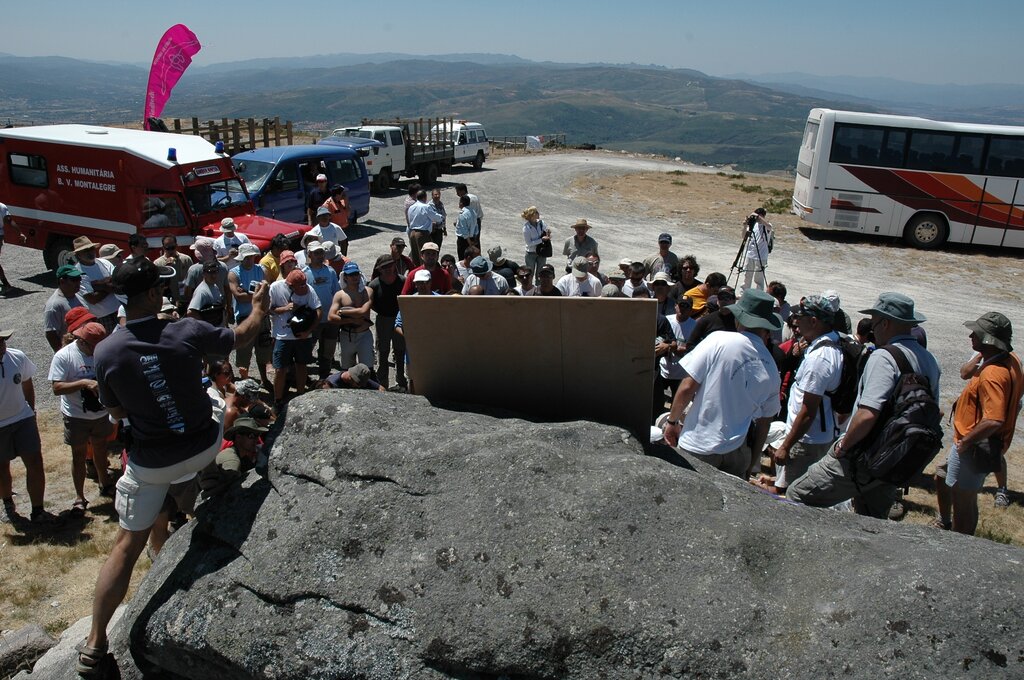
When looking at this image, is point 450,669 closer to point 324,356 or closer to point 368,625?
point 368,625

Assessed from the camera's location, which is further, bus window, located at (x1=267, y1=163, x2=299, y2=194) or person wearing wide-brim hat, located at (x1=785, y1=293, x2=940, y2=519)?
bus window, located at (x1=267, y1=163, x2=299, y2=194)

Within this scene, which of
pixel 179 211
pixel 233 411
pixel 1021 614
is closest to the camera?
pixel 1021 614

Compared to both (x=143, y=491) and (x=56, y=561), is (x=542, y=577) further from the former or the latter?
(x=56, y=561)

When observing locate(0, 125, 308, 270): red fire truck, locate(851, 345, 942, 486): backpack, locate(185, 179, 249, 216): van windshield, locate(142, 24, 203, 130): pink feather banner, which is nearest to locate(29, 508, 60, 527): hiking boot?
locate(851, 345, 942, 486): backpack

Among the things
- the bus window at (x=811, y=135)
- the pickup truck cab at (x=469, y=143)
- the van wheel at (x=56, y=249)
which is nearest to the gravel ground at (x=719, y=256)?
the van wheel at (x=56, y=249)

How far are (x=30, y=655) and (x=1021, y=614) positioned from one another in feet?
16.3

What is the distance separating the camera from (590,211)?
24984 millimetres

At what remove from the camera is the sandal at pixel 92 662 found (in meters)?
3.35

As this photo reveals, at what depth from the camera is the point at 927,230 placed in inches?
782

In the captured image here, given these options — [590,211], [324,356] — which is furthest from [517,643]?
[590,211]

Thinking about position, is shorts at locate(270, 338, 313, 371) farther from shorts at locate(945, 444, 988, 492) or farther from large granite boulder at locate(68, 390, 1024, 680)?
shorts at locate(945, 444, 988, 492)

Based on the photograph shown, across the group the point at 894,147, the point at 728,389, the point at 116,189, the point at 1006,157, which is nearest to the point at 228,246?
the point at 116,189

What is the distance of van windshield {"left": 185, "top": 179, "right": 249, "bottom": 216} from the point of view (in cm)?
1292

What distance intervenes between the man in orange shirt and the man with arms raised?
4847mm
